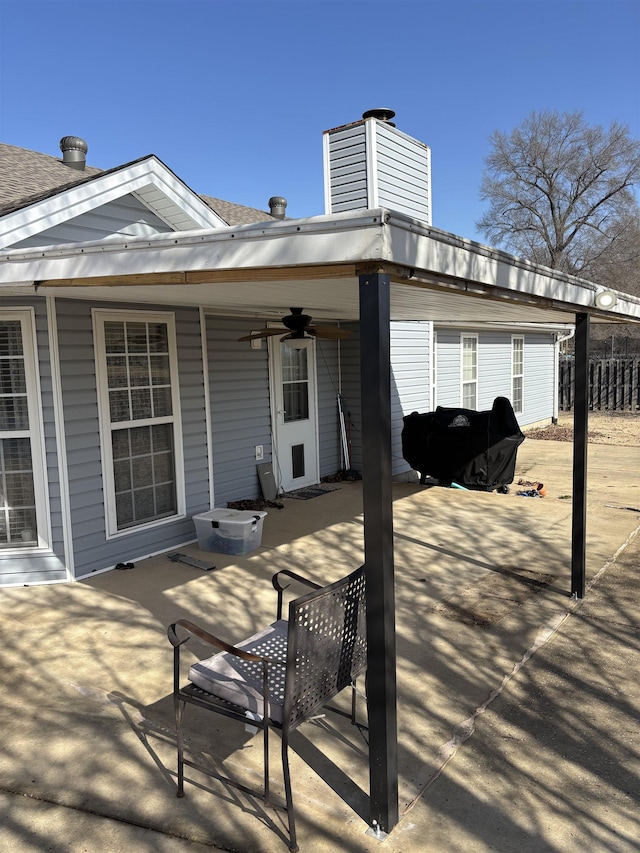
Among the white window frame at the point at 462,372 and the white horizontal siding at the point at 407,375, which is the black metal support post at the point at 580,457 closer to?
the white horizontal siding at the point at 407,375

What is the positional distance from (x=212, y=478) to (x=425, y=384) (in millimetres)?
4655

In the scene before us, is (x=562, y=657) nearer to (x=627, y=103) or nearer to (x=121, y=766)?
(x=121, y=766)

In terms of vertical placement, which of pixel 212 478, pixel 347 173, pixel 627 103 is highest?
pixel 627 103

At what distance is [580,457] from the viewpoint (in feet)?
15.6

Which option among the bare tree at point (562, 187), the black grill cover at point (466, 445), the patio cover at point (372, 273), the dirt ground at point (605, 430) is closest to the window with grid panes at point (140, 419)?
the patio cover at point (372, 273)

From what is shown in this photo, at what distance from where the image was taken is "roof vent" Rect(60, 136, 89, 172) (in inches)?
295

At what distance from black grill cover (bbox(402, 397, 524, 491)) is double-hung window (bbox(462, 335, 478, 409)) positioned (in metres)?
3.39

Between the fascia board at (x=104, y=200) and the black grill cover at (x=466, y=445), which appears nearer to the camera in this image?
the fascia board at (x=104, y=200)

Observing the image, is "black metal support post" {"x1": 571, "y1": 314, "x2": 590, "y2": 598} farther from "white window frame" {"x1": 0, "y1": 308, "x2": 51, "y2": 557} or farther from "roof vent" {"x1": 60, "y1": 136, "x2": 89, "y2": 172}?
"roof vent" {"x1": 60, "y1": 136, "x2": 89, "y2": 172}

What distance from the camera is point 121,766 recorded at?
280cm

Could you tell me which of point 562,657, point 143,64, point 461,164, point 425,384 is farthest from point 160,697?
point 461,164

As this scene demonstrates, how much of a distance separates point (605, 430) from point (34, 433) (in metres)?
13.3

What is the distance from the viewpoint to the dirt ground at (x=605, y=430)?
13273 millimetres

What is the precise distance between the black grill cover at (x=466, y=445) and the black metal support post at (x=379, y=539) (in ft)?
20.0
